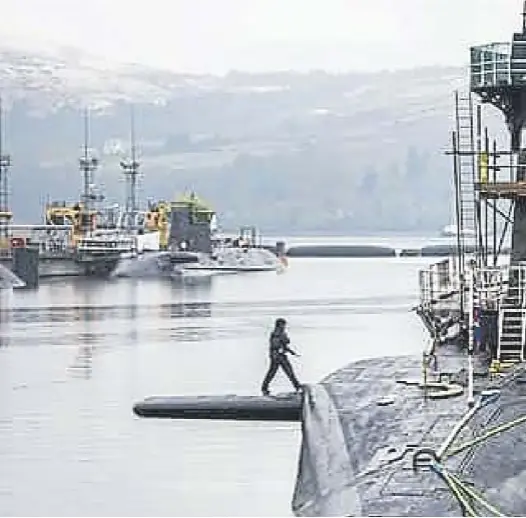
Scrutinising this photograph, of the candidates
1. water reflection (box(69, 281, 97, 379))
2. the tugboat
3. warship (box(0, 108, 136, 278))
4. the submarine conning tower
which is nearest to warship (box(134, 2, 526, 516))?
the submarine conning tower

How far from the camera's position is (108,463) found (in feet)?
65.9

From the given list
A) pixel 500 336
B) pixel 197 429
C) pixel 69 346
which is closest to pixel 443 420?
pixel 500 336

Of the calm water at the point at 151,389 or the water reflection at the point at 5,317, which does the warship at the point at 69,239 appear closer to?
the water reflection at the point at 5,317

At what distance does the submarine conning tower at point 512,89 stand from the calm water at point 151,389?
5152mm

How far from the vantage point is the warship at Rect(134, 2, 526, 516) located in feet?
42.5

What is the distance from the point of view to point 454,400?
685 inches

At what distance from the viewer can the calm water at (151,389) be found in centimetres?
1780

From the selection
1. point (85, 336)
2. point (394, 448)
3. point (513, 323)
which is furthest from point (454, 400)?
point (85, 336)

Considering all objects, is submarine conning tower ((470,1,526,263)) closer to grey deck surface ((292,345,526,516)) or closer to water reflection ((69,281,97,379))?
grey deck surface ((292,345,526,516))

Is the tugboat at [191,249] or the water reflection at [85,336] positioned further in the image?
the tugboat at [191,249]

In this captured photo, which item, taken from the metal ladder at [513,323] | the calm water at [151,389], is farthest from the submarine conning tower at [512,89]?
the calm water at [151,389]

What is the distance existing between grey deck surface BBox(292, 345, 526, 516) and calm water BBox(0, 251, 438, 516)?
88 cm

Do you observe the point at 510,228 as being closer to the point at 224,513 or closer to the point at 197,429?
the point at 197,429

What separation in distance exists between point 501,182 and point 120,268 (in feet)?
302
